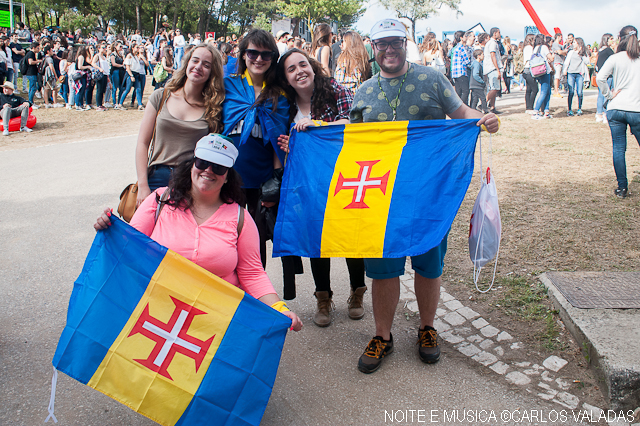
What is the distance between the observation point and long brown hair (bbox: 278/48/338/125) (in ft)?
11.1

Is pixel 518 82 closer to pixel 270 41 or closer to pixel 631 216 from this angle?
→ pixel 631 216

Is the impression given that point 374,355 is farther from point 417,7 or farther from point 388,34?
point 417,7

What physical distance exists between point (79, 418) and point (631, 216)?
5.62m

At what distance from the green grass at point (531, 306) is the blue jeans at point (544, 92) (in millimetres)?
9425

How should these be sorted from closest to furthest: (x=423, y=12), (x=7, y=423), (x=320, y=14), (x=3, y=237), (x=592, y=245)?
(x=7, y=423), (x=592, y=245), (x=3, y=237), (x=320, y=14), (x=423, y=12)

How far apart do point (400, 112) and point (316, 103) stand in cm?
64

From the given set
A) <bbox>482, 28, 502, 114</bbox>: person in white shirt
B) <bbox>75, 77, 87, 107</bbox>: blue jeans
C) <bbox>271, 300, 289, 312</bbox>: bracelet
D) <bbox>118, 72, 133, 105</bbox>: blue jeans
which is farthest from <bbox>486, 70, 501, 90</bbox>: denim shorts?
<bbox>75, 77, 87, 107</bbox>: blue jeans

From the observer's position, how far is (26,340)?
332 centimetres

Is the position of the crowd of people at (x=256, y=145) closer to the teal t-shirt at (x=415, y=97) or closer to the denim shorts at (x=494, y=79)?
the teal t-shirt at (x=415, y=97)

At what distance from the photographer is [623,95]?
19.0 ft

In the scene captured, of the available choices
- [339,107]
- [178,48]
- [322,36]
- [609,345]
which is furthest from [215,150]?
[178,48]

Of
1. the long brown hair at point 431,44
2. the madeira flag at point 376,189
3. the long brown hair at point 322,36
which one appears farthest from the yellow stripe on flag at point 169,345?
the long brown hair at point 431,44

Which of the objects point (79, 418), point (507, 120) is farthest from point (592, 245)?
point (507, 120)

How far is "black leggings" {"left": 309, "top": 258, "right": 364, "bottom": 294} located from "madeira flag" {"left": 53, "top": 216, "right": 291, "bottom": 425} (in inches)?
47.4
